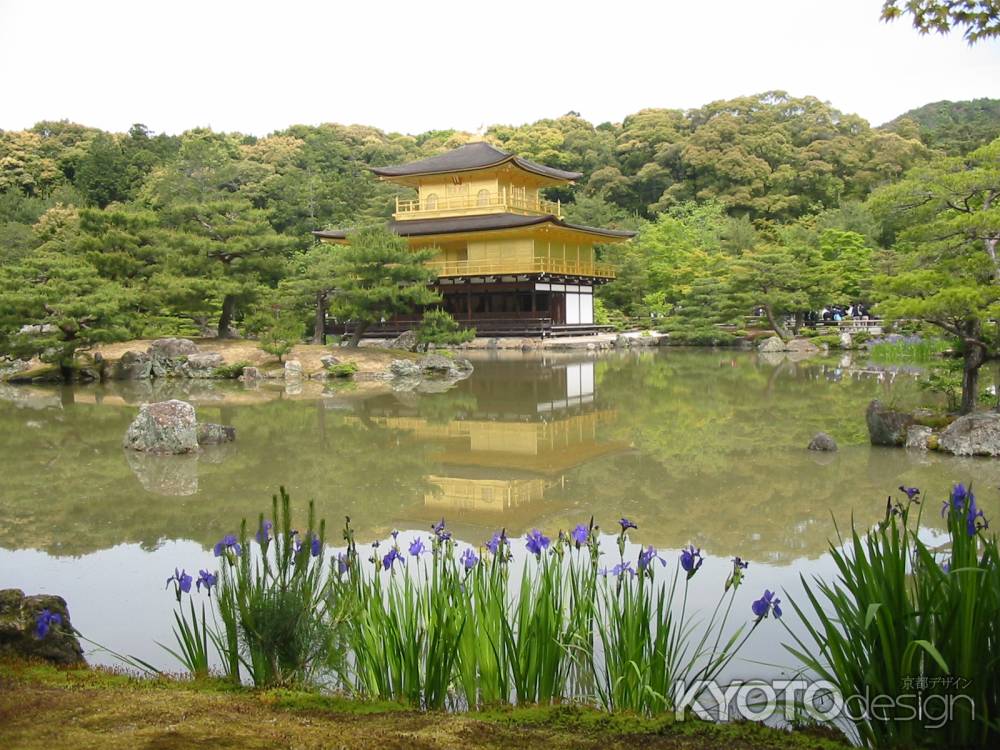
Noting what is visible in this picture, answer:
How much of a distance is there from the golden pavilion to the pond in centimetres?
1468

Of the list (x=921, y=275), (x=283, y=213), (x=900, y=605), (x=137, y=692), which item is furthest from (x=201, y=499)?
(x=283, y=213)

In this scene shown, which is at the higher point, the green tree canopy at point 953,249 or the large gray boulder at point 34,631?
the green tree canopy at point 953,249

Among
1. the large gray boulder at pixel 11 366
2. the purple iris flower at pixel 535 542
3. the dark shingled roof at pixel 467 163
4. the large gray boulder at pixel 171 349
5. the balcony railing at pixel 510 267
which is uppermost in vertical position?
the dark shingled roof at pixel 467 163

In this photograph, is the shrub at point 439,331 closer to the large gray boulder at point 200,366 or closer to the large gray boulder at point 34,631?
the large gray boulder at point 200,366

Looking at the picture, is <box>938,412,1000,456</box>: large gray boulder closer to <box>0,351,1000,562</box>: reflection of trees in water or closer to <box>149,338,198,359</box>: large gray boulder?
<box>0,351,1000,562</box>: reflection of trees in water

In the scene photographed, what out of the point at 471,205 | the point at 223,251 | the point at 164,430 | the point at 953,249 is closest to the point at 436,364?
the point at 223,251

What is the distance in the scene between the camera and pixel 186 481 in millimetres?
7621

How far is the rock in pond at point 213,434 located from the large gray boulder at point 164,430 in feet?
0.59

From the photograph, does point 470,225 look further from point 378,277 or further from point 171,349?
point 171,349

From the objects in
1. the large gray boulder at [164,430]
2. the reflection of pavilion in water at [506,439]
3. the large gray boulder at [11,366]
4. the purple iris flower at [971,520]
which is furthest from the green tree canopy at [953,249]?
the large gray boulder at [11,366]

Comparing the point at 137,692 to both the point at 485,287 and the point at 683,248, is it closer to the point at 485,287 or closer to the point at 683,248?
the point at 485,287

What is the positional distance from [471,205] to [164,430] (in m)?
23.1

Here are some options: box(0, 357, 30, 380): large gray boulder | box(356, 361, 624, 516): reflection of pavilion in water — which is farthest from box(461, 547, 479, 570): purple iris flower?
box(0, 357, 30, 380): large gray boulder

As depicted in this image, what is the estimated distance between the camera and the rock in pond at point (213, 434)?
31.2 ft
